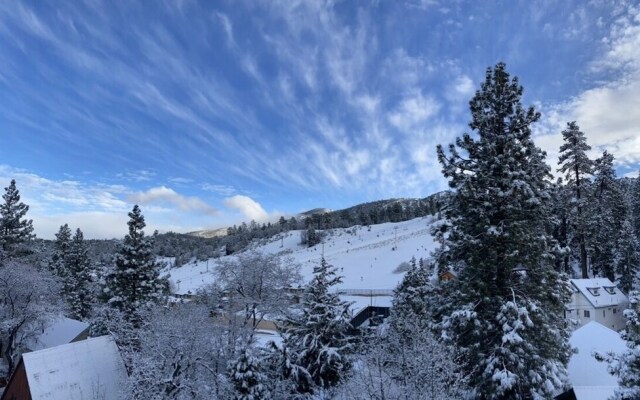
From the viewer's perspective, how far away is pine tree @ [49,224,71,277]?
54.9 m

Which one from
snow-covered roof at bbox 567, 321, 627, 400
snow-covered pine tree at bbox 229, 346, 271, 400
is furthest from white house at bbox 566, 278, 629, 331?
snow-covered pine tree at bbox 229, 346, 271, 400

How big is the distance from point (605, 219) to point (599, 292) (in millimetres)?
9360

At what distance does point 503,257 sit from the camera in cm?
1598

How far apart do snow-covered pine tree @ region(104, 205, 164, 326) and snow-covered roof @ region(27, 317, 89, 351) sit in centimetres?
993

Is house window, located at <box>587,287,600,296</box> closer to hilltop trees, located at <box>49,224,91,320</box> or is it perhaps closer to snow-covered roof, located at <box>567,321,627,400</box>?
snow-covered roof, located at <box>567,321,627,400</box>

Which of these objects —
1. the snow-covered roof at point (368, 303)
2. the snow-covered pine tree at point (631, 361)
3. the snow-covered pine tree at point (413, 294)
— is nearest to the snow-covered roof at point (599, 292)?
the snow-covered roof at point (368, 303)

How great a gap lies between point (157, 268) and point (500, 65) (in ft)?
101

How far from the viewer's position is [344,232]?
153m

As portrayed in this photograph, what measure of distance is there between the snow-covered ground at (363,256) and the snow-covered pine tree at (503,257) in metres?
29.9

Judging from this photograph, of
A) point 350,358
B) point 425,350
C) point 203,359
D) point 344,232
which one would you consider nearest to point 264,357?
point 203,359

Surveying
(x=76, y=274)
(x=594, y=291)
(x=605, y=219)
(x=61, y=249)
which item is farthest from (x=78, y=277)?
(x=605, y=219)

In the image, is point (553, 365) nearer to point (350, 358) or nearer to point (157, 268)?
point (350, 358)

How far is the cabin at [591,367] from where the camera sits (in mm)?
17031

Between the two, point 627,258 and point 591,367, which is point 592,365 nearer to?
point 591,367
